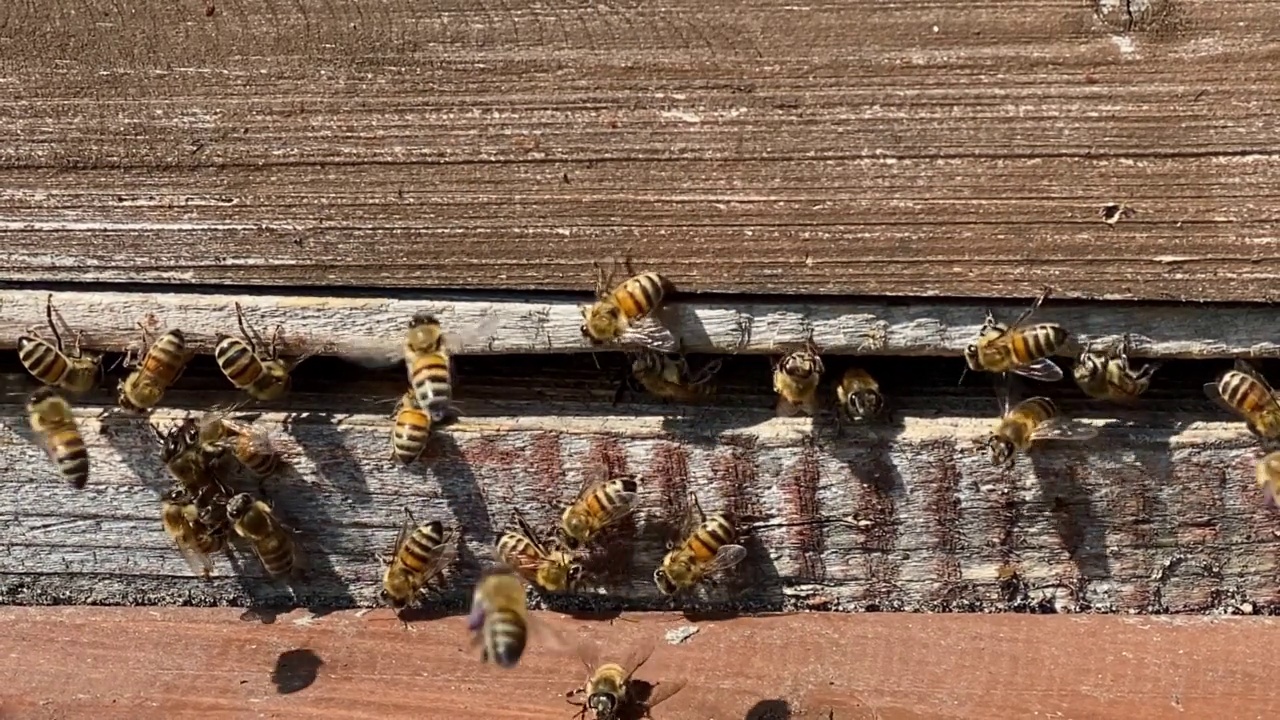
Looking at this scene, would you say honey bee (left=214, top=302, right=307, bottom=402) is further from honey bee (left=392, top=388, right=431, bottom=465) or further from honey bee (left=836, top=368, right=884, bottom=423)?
honey bee (left=836, top=368, right=884, bottom=423)

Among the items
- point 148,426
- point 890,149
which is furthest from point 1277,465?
point 148,426

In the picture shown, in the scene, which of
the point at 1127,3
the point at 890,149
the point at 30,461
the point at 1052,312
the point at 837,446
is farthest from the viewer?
the point at 30,461

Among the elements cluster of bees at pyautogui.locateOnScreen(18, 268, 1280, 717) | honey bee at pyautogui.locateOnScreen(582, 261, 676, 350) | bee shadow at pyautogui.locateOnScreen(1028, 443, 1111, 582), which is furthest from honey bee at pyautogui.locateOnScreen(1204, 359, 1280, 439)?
honey bee at pyautogui.locateOnScreen(582, 261, 676, 350)

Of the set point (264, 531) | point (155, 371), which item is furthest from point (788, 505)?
point (155, 371)

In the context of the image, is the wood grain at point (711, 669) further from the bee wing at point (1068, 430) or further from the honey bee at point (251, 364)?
the honey bee at point (251, 364)

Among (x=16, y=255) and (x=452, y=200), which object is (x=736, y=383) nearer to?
(x=452, y=200)

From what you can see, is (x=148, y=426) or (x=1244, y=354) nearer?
(x=1244, y=354)
